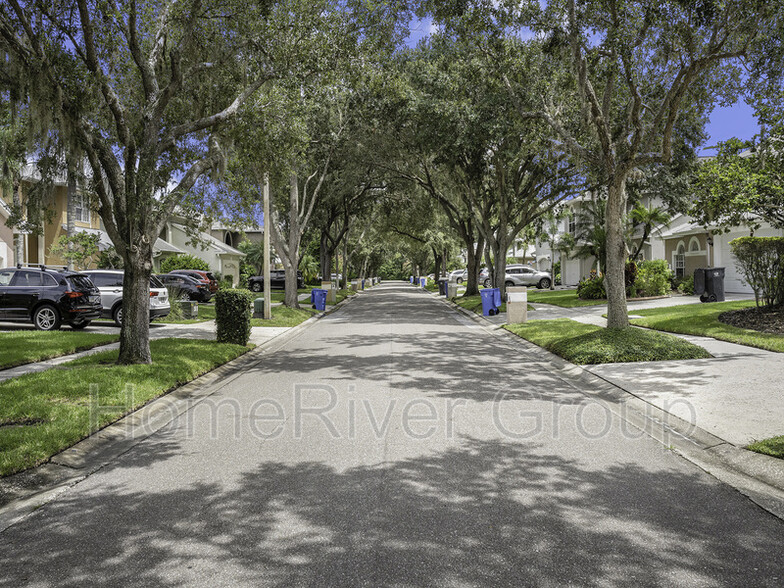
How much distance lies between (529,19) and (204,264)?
3161cm

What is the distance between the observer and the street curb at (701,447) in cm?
510

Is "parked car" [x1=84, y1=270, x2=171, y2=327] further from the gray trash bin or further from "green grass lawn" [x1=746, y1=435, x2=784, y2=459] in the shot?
the gray trash bin

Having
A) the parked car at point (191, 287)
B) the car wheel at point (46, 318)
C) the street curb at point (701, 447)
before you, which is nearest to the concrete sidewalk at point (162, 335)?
the car wheel at point (46, 318)

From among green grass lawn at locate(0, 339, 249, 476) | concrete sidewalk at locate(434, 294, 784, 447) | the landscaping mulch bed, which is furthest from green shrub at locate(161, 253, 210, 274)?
concrete sidewalk at locate(434, 294, 784, 447)

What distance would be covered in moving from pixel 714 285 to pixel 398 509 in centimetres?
2214

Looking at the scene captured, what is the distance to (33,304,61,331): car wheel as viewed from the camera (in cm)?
1691

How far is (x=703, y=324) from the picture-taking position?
16.2 metres

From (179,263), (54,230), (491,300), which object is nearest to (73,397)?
(491,300)

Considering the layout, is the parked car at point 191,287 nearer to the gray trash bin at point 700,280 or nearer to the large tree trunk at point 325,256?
the large tree trunk at point 325,256

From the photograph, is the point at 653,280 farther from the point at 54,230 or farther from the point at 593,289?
the point at 54,230

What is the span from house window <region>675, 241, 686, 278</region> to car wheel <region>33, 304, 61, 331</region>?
30655mm

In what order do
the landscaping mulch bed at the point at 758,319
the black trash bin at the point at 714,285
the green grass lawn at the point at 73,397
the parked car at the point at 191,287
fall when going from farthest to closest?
the parked car at the point at 191,287 < the black trash bin at the point at 714,285 < the landscaping mulch bed at the point at 758,319 < the green grass lawn at the point at 73,397

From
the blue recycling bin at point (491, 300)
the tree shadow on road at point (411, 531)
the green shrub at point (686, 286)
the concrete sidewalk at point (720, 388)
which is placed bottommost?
the tree shadow on road at point (411, 531)

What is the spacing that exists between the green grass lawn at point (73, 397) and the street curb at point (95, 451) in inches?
3.9
